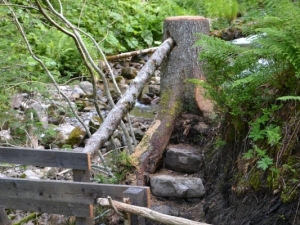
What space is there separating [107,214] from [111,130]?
2.97 ft

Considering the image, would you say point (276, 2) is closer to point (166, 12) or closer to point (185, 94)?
point (185, 94)

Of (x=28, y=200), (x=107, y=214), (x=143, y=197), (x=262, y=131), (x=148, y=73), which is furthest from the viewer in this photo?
(x=148, y=73)

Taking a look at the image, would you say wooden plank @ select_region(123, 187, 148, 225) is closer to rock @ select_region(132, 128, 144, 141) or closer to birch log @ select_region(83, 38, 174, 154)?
birch log @ select_region(83, 38, 174, 154)

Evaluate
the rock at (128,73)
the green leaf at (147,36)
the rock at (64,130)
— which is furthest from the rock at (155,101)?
the green leaf at (147,36)

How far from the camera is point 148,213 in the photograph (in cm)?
330

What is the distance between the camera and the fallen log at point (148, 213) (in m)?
3.14

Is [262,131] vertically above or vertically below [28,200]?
above

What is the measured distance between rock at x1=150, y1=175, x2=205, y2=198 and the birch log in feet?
2.59

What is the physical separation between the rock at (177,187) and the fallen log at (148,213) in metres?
2.14

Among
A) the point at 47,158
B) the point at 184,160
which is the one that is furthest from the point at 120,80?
the point at 47,158

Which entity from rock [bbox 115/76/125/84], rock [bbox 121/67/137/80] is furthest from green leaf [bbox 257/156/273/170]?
rock [bbox 121/67/137/80]

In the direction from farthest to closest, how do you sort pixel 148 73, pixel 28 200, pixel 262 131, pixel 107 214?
pixel 148 73
pixel 107 214
pixel 262 131
pixel 28 200

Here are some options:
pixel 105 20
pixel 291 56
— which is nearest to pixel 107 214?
pixel 291 56

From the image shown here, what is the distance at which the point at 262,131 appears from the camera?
169 inches
